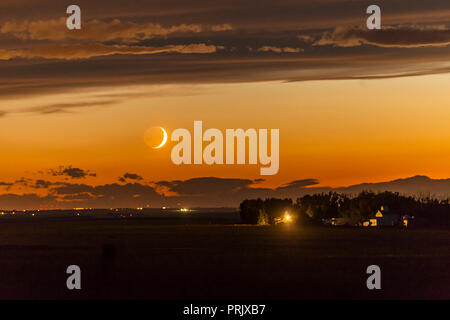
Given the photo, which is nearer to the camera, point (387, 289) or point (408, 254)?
point (387, 289)

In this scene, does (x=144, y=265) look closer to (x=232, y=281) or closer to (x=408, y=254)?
(x=232, y=281)

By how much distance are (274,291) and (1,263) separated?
31.9 m

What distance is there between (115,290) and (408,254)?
43919mm

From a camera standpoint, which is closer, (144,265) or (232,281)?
(232,281)

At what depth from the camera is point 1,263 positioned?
72.4 m

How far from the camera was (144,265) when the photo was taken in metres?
68.0
